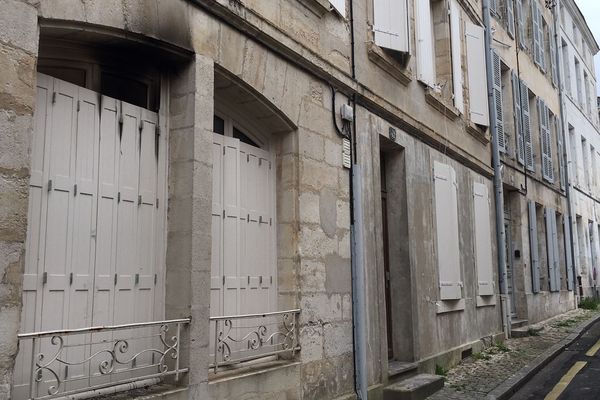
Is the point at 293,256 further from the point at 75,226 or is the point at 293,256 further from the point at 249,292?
the point at 75,226

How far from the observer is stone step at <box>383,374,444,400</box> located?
5859 millimetres

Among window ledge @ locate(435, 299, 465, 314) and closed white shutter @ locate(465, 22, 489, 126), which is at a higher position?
closed white shutter @ locate(465, 22, 489, 126)

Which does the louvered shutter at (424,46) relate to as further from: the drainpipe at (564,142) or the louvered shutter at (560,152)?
the drainpipe at (564,142)

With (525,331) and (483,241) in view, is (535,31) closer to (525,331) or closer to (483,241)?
(483,241)

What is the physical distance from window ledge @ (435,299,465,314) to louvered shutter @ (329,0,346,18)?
4.02 m

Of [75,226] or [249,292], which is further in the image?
[249,292]

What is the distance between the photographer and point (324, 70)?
5.64m

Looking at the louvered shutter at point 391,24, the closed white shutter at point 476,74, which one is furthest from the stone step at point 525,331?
the louvered shutter at point 391,24

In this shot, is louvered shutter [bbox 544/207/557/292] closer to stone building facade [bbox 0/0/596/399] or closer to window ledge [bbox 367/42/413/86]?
stone building facade [bbox 0/0/596/399]

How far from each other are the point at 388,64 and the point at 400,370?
11.8 feet

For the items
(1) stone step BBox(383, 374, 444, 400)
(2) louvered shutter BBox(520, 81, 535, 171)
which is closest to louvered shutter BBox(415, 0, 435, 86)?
(1) stone step BBox(383, 374, 444, 400)

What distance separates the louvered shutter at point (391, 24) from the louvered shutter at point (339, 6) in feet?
2.52

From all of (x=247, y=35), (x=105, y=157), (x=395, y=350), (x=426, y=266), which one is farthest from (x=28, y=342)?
(x=426, y=266)

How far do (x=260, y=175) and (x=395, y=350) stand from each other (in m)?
3.39
